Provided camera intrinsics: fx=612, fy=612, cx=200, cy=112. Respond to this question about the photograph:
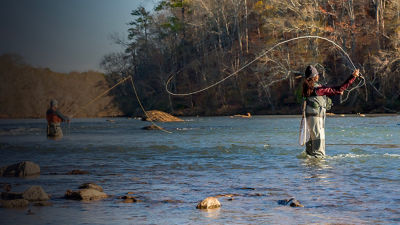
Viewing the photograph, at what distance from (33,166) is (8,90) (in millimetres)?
82079

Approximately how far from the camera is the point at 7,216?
27.2ft

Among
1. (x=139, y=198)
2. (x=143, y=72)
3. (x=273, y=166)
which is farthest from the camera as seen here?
(x=143, y=72)

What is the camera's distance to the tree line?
58281 mm

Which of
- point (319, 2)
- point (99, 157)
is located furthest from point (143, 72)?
point (99, 157)

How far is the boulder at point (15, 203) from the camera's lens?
356 inches

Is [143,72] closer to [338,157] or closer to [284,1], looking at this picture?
[284,1]

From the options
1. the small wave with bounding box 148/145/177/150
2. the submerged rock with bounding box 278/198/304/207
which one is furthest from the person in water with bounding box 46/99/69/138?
the submerged rock with bounding box 278/198/304/207

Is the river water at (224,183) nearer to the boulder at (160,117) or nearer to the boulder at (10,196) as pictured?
the boulder at (10,196)

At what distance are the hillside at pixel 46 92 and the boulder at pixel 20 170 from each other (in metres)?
67.7

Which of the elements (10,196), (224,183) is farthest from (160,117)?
(10,196)

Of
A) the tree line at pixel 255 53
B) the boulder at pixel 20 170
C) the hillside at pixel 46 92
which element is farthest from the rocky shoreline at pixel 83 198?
the hillside at pixel 46 92

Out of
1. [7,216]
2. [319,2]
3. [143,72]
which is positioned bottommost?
[7,216]

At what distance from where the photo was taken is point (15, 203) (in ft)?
29.8

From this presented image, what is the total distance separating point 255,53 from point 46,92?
44.2 m
